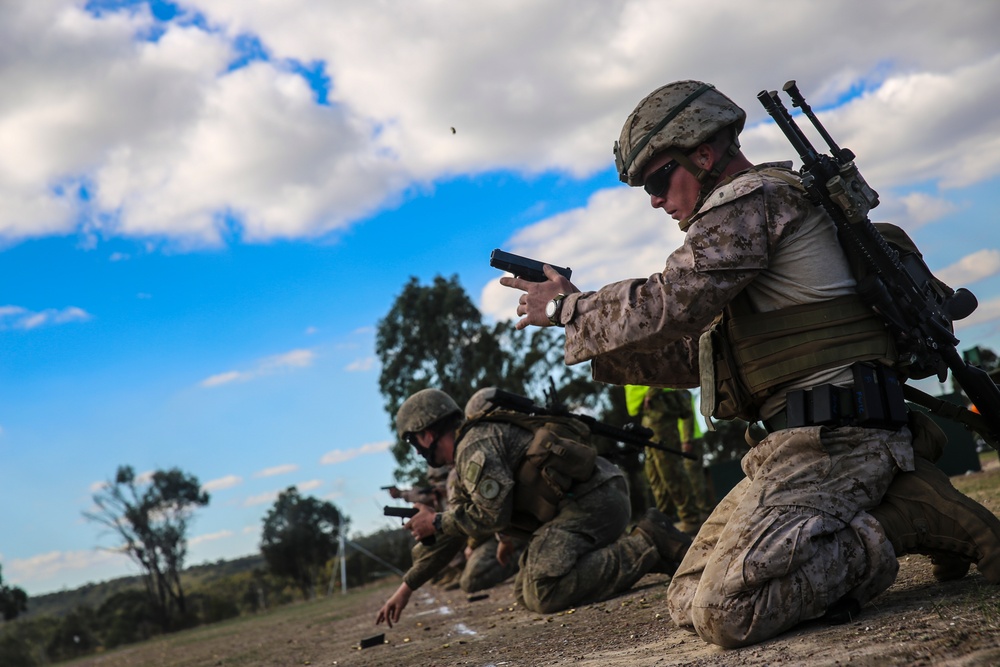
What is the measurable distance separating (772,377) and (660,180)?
3.14ft

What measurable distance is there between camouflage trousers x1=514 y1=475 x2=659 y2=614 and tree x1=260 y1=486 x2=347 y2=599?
83.5 feet

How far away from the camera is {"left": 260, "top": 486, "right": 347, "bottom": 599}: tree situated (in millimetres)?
31297

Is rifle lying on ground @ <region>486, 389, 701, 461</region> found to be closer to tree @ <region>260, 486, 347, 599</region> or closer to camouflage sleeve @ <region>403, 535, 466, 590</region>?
camouflage sleeve @ <region>403, 535, 466, 590</region>

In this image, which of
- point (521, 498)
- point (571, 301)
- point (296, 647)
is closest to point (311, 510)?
point (296, 647)

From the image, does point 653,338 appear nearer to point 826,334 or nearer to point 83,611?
point 826,334

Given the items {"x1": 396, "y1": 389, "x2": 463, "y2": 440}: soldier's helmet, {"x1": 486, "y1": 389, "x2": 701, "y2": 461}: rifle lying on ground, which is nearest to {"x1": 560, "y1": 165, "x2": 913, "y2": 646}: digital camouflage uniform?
{"x1": 486, "y1": 389, "x2": 701, "y2": 461}: rifle lying on ground

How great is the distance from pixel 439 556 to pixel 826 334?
4.03 m

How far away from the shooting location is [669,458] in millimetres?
9406

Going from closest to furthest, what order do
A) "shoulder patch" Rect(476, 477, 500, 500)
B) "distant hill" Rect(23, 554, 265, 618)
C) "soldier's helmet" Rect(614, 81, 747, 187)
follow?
"soldier's helmet" Rect(614, 81, 747, 187)
"shoulder patch" Rect(476, 477, 500, 500)
"distant hill" Rect(23, 554, 265, 618)

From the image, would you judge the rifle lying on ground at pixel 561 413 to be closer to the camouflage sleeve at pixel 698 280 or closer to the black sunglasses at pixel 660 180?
the black sunglasses at pixel 660 180

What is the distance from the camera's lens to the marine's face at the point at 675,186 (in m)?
3.79

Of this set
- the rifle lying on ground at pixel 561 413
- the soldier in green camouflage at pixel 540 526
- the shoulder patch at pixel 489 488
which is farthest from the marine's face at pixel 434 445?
the shoulder patch at pixel 489 488

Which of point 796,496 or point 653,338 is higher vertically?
point 653,338

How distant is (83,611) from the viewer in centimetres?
3269
